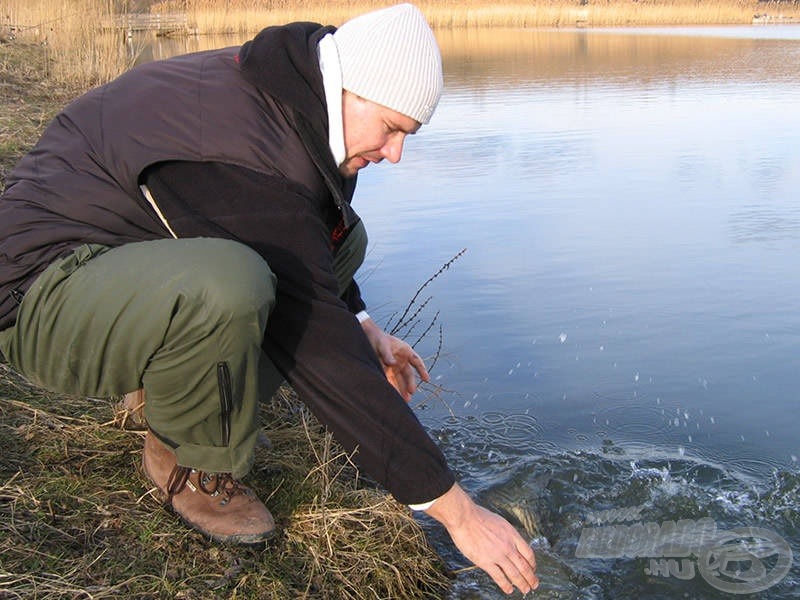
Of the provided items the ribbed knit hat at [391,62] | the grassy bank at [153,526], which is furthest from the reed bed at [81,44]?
the ribbed knit hat at [391,62]

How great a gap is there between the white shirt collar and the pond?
4.52ft

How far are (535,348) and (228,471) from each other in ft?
9.02

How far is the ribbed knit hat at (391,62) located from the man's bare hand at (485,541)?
946 millimetres

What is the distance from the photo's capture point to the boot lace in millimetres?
2500

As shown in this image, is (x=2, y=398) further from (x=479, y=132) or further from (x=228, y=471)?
(x=479, y=132)

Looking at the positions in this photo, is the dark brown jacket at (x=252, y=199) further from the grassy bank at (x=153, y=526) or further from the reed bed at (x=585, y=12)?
the reed bed at (x=585, y=12)

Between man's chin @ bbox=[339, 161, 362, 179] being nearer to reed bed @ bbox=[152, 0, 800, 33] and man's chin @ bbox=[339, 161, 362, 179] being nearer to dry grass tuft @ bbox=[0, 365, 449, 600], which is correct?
dry grass tuft @ bbox=[0, 365, 449, 600]

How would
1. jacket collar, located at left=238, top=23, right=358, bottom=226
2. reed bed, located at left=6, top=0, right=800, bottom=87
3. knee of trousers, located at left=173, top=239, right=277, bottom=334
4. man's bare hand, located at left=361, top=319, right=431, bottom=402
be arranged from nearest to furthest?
knee of trousers, located at left=173, top=239, right=277, bottom=334 < jacket collar, located at left=238, top=23, right=358, bottom=226 < man's bare hand, located at left=361, top=319, right=431, bottom=402 < reed bed, located at left=6, top=0, right=800, bottom=87

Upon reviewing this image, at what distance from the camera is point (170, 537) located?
245cm

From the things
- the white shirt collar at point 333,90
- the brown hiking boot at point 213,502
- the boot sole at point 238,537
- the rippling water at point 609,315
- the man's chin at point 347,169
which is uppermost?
the white shirt collar at point 333,90

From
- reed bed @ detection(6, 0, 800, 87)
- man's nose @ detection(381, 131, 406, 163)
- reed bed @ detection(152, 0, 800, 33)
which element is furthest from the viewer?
reed bed @ detection(152, 0, 800, 33)

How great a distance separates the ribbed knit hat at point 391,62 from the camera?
2260 mm

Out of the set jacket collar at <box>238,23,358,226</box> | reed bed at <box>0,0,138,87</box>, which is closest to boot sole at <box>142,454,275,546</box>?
jacket collar at <box>238,23,358,226</box>

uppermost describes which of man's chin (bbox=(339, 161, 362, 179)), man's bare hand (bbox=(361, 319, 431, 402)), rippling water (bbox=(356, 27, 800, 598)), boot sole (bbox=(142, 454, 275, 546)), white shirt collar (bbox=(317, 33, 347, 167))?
white shirt collar (bbox=(317, 33, 347, 167))
